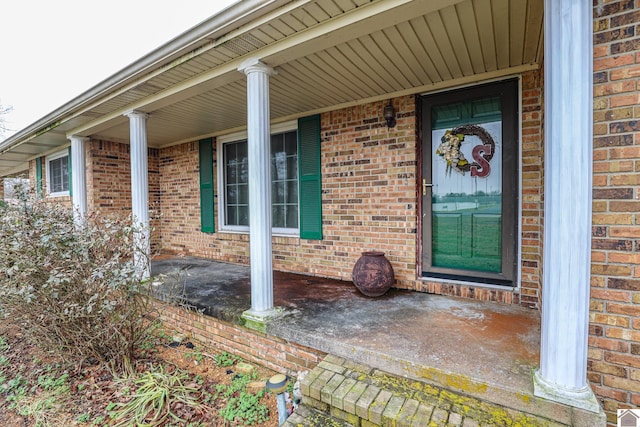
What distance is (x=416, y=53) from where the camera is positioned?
2590 mm

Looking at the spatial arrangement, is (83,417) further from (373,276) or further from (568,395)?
(568,395)

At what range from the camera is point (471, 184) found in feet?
10.3

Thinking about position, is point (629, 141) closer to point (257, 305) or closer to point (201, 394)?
point (257, 305)

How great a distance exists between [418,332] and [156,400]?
2.01 metres

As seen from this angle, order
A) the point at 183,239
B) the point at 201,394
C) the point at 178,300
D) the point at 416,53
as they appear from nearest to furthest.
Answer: the point at 201,394, the point at 416,53, the point at 178,300, the point at 183,239

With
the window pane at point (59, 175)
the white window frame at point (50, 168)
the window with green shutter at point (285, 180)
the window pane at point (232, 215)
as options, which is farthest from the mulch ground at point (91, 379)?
the window pane at point (59, 175)

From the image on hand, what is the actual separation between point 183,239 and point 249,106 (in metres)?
4.17

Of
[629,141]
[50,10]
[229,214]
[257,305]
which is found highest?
[50,10]

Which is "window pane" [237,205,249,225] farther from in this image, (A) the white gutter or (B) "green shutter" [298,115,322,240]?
(A) the white gutter

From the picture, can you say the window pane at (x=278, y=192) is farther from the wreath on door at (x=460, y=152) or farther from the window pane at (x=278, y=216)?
the wreath on door at (x=460, y=152)

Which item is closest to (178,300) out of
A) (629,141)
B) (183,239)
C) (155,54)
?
(155,54)

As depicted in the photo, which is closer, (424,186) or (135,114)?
(424,186)

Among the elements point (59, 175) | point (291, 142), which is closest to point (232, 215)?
point (291, 142)

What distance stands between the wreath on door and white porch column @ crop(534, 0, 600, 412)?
150 centimetres
